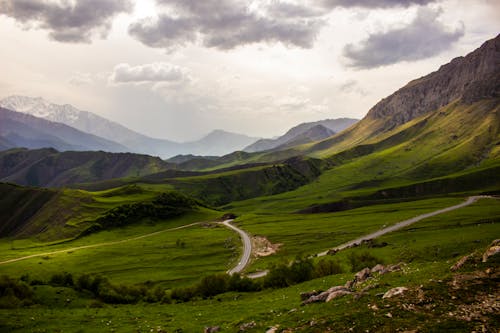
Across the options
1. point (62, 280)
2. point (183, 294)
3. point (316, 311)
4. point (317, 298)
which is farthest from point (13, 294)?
point (316, 311)

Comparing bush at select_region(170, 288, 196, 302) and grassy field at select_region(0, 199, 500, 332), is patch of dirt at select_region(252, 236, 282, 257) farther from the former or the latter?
bush at select_region(170, 288, 196, 302)

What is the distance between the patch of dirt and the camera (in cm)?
13548

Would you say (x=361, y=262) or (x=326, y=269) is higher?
(x=326, y=269)

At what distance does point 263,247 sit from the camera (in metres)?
146

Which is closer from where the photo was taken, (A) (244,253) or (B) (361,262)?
(B) (361,262)

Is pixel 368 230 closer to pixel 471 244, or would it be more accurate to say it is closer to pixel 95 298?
pixel 471 244

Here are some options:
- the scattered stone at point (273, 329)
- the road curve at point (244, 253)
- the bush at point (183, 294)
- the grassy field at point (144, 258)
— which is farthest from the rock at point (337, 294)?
the grassy field at point (144, 258)

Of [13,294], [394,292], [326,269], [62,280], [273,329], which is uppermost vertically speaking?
[13,294]

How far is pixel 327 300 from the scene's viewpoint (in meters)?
33.9

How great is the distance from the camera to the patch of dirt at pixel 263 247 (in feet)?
444

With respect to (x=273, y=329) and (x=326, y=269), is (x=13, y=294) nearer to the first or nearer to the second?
(x=273, y=329)

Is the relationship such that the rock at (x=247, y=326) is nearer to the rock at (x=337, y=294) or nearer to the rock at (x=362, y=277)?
the rock at (x=337, y=294)

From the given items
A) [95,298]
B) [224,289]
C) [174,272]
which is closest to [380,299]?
[224,289]

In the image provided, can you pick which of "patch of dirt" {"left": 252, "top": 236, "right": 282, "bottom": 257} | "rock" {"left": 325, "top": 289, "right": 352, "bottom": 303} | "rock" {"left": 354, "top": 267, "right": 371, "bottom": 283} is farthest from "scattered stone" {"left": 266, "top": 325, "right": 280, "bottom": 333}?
"patch of dirt" {"left": 252, "top": 236, "right": 282, "bottom": 257}
